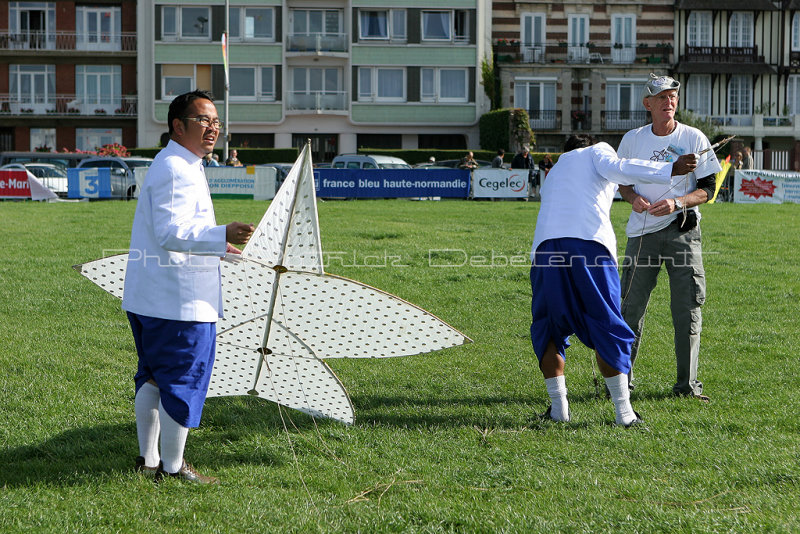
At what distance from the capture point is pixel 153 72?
4559 centimetres

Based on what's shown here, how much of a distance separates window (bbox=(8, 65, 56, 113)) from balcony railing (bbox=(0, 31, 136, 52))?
1.09 meters

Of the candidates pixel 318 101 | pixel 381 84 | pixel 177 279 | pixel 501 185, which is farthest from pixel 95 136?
pixel 177 279

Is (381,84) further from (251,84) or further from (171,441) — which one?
(171,441)

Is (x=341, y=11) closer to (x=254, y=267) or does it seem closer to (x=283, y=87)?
(x=283, y=87)

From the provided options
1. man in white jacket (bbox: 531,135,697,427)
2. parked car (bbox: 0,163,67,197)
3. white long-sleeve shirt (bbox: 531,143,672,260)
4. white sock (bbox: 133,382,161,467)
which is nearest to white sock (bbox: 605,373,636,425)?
man in white jacket (bbox: 531,135,697,427)

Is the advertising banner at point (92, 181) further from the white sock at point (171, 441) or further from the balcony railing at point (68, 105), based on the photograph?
the white sock at point (171, 441)

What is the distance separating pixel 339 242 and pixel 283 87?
32.3 metres

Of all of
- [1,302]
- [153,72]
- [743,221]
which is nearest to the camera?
[1,302]

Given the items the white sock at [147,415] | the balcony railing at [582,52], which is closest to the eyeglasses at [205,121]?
the white sock at [147,415]

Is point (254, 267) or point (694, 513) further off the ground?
point (254, 267)

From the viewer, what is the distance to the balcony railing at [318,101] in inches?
1810

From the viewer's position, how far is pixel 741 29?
48.6m

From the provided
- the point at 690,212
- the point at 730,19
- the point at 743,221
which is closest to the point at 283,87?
the point at 730,19

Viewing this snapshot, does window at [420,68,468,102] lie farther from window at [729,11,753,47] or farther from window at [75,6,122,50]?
window at [75,6,122,50]
